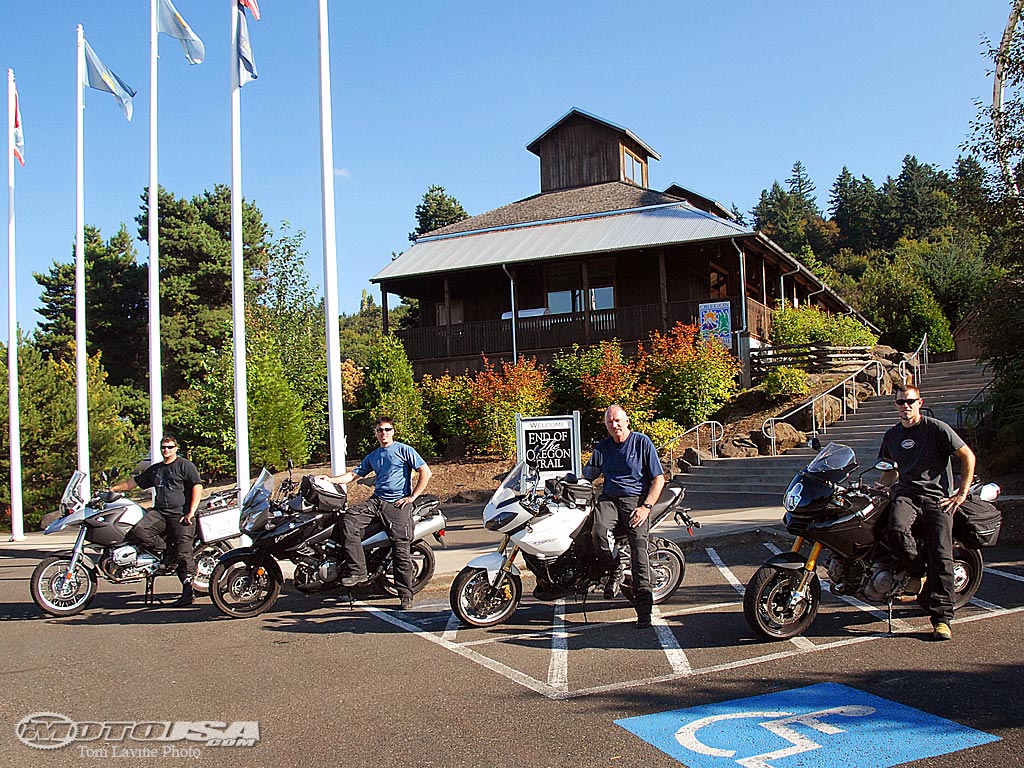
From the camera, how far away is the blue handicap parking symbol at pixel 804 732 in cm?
427

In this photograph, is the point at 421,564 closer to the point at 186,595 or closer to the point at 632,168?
the point at 186,595

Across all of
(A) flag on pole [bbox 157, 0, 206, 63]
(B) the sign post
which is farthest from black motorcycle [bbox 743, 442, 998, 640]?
(A) flag on pole [bbox 157, 0, 206, 63]

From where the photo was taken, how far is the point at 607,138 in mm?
34031

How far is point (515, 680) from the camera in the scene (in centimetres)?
584

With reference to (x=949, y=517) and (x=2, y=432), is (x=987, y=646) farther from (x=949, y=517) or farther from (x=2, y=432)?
(x=2, y=432)

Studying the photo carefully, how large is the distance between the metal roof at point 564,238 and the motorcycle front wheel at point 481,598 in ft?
59.8

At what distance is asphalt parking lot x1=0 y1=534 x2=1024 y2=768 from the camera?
4.57 metres

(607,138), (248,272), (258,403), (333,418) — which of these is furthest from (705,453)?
(248,272)

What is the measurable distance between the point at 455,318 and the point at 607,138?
32.2 ft

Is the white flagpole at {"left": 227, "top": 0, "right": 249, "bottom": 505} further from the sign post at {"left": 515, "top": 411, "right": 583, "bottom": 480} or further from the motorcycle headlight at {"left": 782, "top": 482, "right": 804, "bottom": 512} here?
the motorcycle headlight at {"left": 782, "top": 482, "right": 804, "bottom": 512}

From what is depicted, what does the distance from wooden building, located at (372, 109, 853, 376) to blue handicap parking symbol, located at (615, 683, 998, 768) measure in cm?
1908

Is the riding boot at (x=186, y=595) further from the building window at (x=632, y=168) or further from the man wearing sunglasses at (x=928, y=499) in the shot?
the building window at (x=632, y=168)

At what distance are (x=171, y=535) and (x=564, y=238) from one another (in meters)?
20.6

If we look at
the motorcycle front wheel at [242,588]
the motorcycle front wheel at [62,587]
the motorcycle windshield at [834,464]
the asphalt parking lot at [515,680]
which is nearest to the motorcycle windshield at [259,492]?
the motorcycle front wheel at [242,588]
